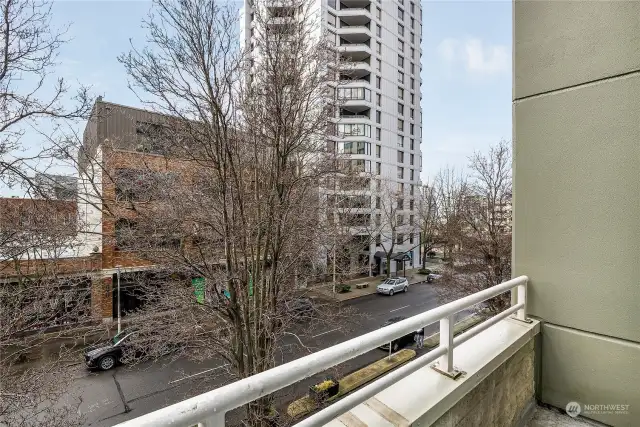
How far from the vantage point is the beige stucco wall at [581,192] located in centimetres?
242

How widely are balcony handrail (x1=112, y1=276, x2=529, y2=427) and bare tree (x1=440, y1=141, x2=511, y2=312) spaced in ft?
33.2

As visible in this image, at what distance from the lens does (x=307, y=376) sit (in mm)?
1126

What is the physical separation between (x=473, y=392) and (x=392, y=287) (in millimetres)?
19756

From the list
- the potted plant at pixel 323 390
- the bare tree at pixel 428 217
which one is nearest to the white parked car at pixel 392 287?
the bare tree at pixel 428 217

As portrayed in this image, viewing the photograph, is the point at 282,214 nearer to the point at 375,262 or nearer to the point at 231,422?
the point at 231,422

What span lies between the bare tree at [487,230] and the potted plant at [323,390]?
252 inches

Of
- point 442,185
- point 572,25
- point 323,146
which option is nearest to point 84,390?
point 323,146

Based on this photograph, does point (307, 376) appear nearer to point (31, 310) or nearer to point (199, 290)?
point (31, 310)

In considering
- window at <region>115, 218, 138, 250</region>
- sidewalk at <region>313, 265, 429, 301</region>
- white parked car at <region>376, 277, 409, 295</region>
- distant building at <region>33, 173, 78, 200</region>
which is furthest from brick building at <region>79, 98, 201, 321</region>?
white parked car at <region>376, 277, 409, 295</region>

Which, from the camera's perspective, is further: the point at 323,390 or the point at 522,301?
the point at 323,390

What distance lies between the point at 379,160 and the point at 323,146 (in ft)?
71.3

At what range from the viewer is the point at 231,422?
696 centimetres

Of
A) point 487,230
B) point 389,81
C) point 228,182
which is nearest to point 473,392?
point 228,182

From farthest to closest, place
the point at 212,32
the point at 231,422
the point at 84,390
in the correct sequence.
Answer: the point at 84,390
the point at 231,422
the point at 212,32
